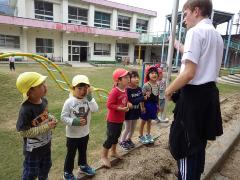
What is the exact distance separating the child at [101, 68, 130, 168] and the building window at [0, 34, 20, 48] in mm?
21768

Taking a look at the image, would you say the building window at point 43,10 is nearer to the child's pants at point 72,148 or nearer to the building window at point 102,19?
the building window at point 102,19

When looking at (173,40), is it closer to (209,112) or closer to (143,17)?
(209,112)

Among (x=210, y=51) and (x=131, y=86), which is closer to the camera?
(x=210, y=51)

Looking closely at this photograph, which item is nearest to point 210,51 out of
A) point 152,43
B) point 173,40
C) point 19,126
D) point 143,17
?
point 19,126

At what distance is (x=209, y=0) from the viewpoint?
1868 mm

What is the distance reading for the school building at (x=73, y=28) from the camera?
21.4 meters

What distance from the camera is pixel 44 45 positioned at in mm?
23328

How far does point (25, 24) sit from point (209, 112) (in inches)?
879

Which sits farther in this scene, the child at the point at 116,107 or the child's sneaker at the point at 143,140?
the child's sneaker at the point at 143,140

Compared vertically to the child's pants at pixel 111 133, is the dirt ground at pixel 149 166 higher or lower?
lower

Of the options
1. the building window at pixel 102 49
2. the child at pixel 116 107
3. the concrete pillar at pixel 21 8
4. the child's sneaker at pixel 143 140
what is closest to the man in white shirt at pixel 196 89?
the child at pixel 116 107

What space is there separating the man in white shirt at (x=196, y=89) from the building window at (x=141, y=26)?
30.4 m

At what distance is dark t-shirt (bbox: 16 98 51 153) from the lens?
6.58 ft

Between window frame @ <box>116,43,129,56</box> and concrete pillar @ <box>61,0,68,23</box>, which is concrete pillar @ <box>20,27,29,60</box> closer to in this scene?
concrete pillar @ <box>61,0,68,23</box>
